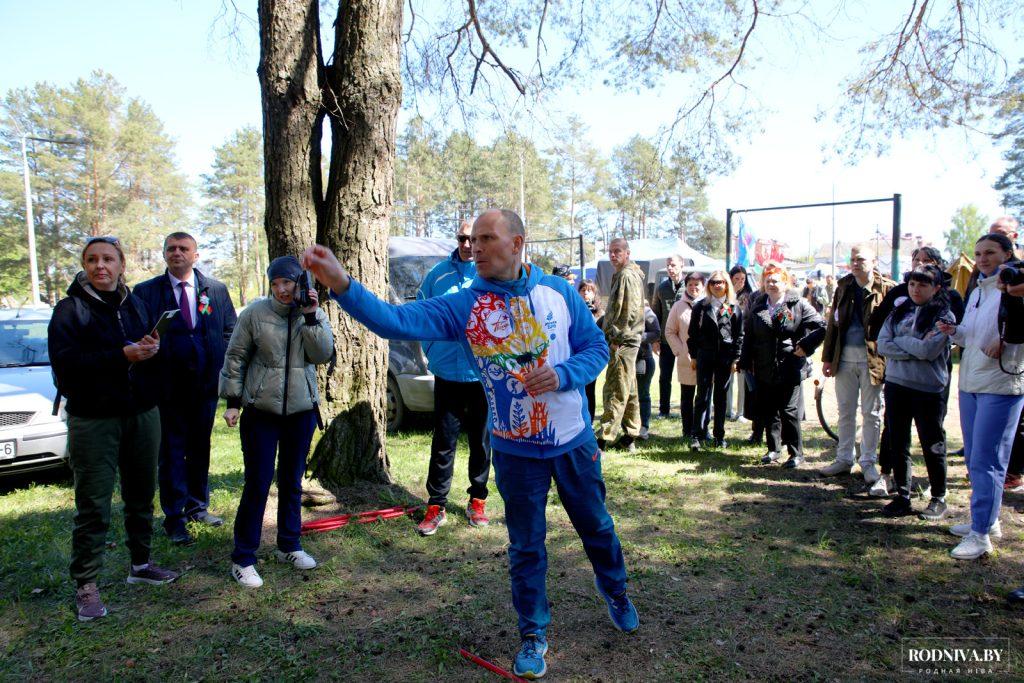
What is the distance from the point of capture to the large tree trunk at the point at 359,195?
509 cm

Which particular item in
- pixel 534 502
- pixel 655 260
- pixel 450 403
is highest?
pixel 655 260

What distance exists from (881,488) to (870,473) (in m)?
0.15

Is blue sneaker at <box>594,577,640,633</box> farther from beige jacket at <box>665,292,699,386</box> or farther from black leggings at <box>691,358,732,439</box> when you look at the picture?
beige jacket at <box>665,292,699,386</box>

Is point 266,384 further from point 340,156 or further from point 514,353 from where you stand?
point 340,156

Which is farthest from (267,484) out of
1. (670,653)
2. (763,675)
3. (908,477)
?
(908,477)

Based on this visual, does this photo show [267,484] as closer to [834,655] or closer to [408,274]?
[834,655]

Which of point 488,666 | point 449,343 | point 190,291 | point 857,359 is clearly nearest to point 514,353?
point 488,666

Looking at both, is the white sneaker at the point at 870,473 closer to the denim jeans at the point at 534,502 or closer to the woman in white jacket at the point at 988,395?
the woman in white jacket at the point at 988,395

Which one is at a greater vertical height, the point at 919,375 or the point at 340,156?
the point at 340,156

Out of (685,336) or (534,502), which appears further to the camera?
(685,336)

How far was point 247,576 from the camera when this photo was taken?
388 centimetres

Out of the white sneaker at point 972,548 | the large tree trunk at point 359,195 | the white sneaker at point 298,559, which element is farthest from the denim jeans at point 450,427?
the white sneaker at point 972,548

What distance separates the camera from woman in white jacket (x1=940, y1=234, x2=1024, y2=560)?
13.2ft

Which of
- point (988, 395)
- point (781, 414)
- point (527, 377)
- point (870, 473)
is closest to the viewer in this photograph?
point (527, 377)
